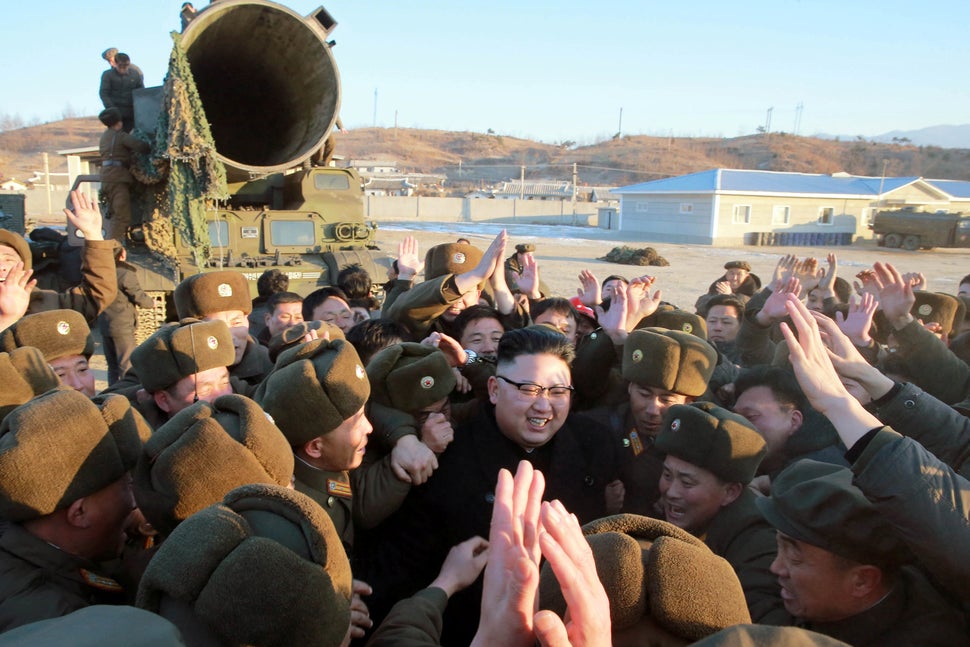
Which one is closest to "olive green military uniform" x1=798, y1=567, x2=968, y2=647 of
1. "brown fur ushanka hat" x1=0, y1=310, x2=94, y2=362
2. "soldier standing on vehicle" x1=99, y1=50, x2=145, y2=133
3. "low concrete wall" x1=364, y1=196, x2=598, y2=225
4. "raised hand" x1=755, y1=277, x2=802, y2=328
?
"raised hand" x1=755, y1=277, x2=802, y2=328

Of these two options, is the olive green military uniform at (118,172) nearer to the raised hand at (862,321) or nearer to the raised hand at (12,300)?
the raised hand at (12,300)

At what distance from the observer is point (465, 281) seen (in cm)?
393

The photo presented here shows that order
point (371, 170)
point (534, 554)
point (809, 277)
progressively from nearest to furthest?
point (534, 554), point (809, 277), point (371, 170)

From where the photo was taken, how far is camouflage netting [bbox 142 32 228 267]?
6574 millimetres

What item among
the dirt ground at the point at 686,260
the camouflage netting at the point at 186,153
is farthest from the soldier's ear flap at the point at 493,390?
the dirt ground at the point at 686,260

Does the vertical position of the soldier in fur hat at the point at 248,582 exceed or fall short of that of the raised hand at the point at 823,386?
it falls short

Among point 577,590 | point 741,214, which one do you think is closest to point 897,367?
point 577,590

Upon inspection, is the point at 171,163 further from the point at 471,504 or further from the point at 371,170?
the point at 371,170

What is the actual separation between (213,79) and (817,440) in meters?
7.17

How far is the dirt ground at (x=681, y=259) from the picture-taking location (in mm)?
17734

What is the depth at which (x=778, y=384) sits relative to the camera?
3.23 metres

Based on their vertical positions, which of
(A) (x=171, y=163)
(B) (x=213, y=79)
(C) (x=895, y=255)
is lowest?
(C) (x=895, y=255)

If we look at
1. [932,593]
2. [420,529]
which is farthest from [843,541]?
[420,529]

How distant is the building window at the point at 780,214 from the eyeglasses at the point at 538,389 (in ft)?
111
